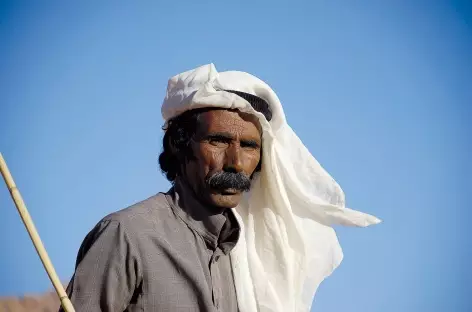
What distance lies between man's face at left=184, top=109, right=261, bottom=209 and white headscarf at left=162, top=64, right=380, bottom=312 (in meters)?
0.09

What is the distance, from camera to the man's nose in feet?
10.1

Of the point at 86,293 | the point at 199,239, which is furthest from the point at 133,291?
the point at 199,239

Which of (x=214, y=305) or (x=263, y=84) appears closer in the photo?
(x=214, y=305)

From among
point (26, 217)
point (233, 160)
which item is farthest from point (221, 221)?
point (26, 217)

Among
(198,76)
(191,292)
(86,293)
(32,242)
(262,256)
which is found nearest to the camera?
(32,242)

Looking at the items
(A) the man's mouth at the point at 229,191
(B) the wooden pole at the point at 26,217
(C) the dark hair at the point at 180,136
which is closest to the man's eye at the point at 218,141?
(C) the dark hair at the point at 180,136

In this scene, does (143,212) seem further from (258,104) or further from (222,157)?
(258,104)

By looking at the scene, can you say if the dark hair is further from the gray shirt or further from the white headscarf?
the gray shirt

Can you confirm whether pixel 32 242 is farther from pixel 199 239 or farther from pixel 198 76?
pixel 198 76

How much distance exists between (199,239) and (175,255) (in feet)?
0.68

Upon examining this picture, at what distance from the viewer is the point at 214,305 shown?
2910 mm

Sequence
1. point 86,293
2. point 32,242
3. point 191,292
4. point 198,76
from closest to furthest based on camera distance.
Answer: point 32,242, point 86,293, point 191,292, point 198,76

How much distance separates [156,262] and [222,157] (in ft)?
1.81

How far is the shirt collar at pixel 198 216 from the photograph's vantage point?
3059mm
